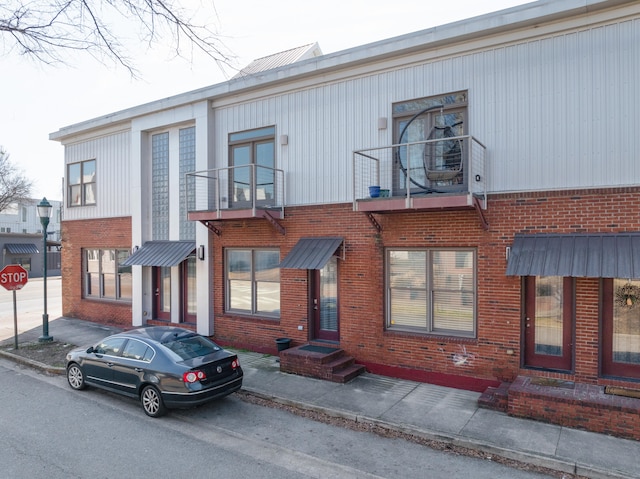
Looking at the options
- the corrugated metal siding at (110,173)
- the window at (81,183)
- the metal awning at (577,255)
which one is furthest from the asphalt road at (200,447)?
the window at (81,183)

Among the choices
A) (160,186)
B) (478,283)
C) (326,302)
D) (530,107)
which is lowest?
(326,302)

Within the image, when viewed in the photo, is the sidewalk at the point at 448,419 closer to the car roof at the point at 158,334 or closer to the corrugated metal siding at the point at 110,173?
the car roof at the point at 158,334

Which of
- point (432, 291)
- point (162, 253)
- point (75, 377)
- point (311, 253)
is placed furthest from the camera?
point (162, 253)

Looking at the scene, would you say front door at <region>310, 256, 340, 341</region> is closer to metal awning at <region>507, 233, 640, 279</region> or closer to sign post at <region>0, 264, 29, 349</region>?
metal awning at <region>507, 233, 640, 279</region>

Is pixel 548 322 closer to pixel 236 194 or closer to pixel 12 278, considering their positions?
pixel 236 194

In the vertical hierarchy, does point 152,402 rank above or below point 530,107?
below

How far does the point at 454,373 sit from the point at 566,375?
2.09 m

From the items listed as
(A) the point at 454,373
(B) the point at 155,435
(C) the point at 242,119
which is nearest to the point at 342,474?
(B) the point at 155,435

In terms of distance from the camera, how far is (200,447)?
6793 millimetres

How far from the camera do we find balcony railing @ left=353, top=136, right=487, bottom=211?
8.56 m

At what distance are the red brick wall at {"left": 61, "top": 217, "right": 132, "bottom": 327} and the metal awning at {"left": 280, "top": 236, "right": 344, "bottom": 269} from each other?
7.62m

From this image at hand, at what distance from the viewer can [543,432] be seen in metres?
6.92

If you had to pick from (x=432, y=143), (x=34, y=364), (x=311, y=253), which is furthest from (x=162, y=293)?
(x=432, y=143)

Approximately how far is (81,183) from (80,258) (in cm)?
299
